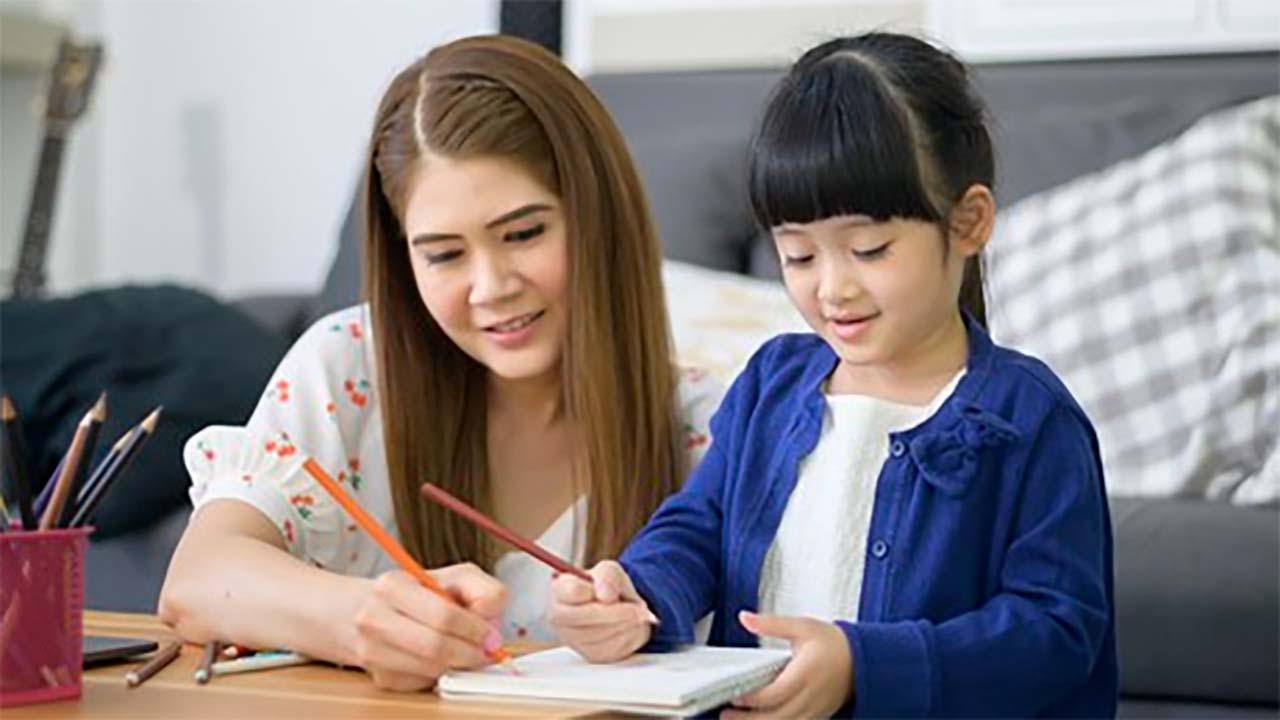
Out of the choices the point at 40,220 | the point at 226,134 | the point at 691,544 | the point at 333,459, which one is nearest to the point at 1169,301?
the point at 333,459

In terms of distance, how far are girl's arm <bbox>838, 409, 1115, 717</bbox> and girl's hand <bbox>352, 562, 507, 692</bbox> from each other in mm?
189

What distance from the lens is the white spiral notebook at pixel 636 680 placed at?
0.98 metres

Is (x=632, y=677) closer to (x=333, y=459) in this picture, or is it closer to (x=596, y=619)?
(x=596, y=619)

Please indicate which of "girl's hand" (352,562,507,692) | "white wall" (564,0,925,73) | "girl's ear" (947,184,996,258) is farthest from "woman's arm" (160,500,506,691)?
"white wall" (564,0,925,73)

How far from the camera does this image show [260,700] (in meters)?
1.05

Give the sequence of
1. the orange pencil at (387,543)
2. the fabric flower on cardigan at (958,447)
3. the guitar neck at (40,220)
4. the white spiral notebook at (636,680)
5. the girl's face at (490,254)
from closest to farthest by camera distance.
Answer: the white spiral notebook at (636,680) → the orange pencil at (387,543) → the fabric flower on cardigan at (958,447) → the girl's face at (490,254) → the guitar neck at (40,220)

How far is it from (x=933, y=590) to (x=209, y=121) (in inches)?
118

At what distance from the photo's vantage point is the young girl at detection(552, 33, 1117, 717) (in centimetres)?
115

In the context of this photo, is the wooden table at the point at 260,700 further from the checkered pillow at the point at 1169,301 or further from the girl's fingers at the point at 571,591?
the checkered pillow at the point at 1169,301

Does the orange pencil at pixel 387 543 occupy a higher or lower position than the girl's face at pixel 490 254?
lower

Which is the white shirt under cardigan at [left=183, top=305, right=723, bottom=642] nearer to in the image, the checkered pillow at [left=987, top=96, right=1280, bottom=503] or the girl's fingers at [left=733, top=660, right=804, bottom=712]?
the girl's fingers at [left=733, top=660, right=804, bottom=712]

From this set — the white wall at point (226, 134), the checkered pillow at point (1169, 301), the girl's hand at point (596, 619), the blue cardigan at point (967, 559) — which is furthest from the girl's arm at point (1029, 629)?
the white wall at point (226, 134)

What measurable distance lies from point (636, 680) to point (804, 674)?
0.10 m

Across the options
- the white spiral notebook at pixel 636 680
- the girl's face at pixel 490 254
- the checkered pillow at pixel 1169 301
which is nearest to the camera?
the white spiral notebook at pixel 636 680
